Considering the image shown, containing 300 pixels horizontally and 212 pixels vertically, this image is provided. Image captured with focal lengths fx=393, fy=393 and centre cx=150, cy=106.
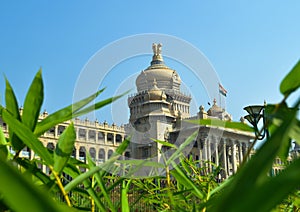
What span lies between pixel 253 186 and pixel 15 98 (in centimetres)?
13

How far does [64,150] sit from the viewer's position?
0.17 meters

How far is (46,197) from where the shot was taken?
2.8 inches

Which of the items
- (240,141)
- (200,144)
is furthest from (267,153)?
(240,141)

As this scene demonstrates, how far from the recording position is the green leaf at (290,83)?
0.13 metres

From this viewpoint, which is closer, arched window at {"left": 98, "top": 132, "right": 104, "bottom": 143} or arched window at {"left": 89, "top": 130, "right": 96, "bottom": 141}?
arched window at {"left": 89, "top": 130, "right": 96, "bottom": 141}

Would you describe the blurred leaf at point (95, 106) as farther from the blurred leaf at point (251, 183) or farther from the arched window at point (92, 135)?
the arched window at point (92, 135)

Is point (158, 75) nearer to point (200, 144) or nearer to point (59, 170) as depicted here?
point (59, 170)

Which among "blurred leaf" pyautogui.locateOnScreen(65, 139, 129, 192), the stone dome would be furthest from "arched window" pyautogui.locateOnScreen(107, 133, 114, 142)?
"blurred leaf" pyautogui.locateOnScreen(65, 139, 129, 192)

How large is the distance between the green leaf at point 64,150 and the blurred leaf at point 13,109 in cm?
2

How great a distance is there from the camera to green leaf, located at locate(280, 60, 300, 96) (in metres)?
0.13

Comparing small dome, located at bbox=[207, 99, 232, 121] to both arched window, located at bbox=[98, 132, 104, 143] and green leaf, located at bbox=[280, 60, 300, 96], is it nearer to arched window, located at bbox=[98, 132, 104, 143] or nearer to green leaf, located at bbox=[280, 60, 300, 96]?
green leaf, located at bbox=[280, 60, 300, 96]

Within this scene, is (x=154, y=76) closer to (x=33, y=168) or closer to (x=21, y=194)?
(x=33, y=168)

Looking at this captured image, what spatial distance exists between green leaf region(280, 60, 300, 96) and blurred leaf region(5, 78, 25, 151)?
11 centimetres

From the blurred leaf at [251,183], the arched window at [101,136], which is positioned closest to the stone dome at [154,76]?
the blurred leaf at [251,183]
